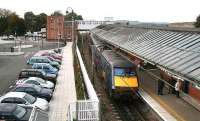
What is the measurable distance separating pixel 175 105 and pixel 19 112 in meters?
9.74

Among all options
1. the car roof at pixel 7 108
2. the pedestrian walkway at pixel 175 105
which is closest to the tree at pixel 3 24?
the pedestrian walkway at pixel 175 105

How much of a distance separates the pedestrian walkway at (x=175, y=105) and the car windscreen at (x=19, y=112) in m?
7.62

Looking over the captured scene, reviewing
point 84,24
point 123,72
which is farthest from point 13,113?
point 84,24

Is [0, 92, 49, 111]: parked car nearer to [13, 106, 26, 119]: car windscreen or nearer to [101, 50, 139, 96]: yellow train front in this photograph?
[13, 106, 26, 119]: car windscreen

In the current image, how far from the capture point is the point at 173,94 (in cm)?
2634

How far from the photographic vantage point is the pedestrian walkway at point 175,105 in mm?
20531

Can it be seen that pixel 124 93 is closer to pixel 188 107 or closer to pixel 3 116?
pixel 188 107

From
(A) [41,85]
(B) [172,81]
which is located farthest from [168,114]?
(A) [41,85]

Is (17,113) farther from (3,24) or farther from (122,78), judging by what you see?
(3,24)

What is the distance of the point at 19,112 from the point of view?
56.9ft

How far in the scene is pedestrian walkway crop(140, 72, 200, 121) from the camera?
808 inches

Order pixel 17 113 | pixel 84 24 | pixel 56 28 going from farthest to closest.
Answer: pixel 84 24, pixel 56 28, pixel 17 113

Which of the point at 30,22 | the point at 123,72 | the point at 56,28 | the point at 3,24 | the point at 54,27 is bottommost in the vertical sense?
the point at 123,72

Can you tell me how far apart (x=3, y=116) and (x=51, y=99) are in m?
8.33
